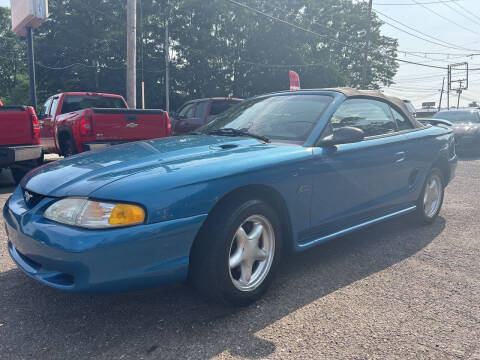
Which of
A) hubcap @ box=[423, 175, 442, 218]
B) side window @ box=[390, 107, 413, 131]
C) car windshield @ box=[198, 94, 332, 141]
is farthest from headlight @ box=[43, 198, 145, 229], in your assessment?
hubcap @ box=[423, 175, 442, 218]

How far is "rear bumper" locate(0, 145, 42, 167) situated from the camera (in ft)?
19.7

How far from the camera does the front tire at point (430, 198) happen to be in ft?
14.2

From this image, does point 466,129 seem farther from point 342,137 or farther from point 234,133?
point 234,133

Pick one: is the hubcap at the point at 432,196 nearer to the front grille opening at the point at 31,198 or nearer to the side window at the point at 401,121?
the side window at the point at 401,121

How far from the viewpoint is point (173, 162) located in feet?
8.25

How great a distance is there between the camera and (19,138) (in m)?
6.28

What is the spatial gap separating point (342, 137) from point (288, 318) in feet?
4.59

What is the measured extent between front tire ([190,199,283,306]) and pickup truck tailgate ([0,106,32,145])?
5.13 m

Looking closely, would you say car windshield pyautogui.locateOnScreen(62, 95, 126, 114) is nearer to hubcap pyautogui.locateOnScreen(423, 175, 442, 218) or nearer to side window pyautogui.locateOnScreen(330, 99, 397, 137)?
side window pyautogui.locateOnScreen(330, 99, 397, 137)

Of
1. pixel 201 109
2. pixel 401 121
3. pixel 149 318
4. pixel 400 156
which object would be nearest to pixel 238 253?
pixel 149 318

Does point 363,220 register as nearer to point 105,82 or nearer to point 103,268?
point 103,268

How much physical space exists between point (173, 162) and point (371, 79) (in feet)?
169

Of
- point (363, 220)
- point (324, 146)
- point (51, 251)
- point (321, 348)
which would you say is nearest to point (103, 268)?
point (51, 251)

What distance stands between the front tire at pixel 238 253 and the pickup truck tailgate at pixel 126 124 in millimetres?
5186
